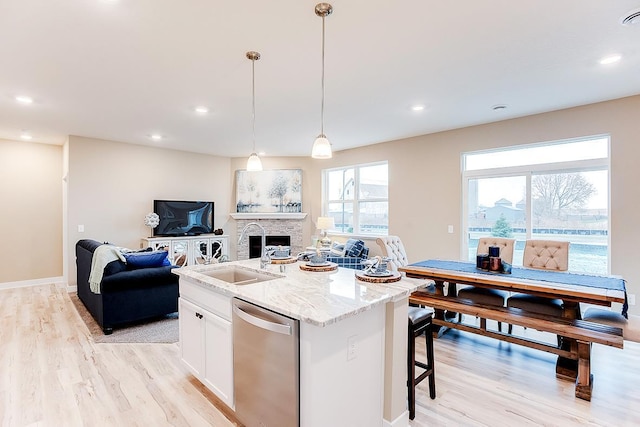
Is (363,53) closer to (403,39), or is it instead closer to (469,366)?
(403,39)

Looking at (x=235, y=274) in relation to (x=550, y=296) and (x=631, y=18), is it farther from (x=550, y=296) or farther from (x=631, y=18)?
(x=631, y=18)

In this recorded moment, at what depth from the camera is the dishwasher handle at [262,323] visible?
159 centimetres

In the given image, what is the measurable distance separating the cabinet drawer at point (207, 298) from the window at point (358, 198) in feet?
14.8

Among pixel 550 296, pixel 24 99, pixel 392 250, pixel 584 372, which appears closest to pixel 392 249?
pixel 392 250

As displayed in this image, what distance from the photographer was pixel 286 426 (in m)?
1.62

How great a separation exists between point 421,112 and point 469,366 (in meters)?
3.18

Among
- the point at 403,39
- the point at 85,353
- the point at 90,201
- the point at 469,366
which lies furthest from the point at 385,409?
the point at 90,201

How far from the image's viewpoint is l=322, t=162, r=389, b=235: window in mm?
6480

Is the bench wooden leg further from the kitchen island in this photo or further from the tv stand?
the tv stand

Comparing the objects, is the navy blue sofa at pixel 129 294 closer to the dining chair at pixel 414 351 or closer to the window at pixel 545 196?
the dining chair at pixel 414 351

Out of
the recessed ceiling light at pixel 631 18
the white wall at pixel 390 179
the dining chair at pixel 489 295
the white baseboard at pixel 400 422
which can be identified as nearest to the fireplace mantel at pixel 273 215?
the white wall at pixel 390 179

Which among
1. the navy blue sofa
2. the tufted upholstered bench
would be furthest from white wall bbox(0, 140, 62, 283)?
the tufted upholstered bench

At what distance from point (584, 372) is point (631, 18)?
263 cm

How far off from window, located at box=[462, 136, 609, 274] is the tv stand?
15.6 ft
